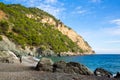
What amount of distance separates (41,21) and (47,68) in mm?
126082

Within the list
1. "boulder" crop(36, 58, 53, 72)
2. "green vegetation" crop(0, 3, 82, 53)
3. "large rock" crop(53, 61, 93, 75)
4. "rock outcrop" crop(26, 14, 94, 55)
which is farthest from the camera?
"rock outcrop" crop(26, 14, 94, 55)

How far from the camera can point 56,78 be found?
59.2 feet

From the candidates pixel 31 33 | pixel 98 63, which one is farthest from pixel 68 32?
pixel 98 63

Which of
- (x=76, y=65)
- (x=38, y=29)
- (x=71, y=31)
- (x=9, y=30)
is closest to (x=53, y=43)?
(x=38, y=29)

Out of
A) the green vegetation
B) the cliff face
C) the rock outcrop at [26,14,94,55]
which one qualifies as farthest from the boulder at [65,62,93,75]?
the cliff face

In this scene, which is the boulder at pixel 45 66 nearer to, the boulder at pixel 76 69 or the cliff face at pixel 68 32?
the boulder at pixel 76 69

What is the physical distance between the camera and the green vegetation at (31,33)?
96.9 metres

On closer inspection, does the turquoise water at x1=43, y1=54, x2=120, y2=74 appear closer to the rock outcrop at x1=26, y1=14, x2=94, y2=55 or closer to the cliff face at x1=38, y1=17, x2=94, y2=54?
the rock outcrop at x1=26, y1=14, x2=94, y2=55

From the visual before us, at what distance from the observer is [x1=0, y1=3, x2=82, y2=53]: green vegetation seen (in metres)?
96.9

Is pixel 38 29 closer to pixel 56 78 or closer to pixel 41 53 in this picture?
pixel 41 53

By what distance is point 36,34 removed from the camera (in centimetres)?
11894

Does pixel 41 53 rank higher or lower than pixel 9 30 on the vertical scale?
lower

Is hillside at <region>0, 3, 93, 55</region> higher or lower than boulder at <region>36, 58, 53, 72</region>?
higher

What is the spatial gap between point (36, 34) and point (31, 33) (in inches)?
179
